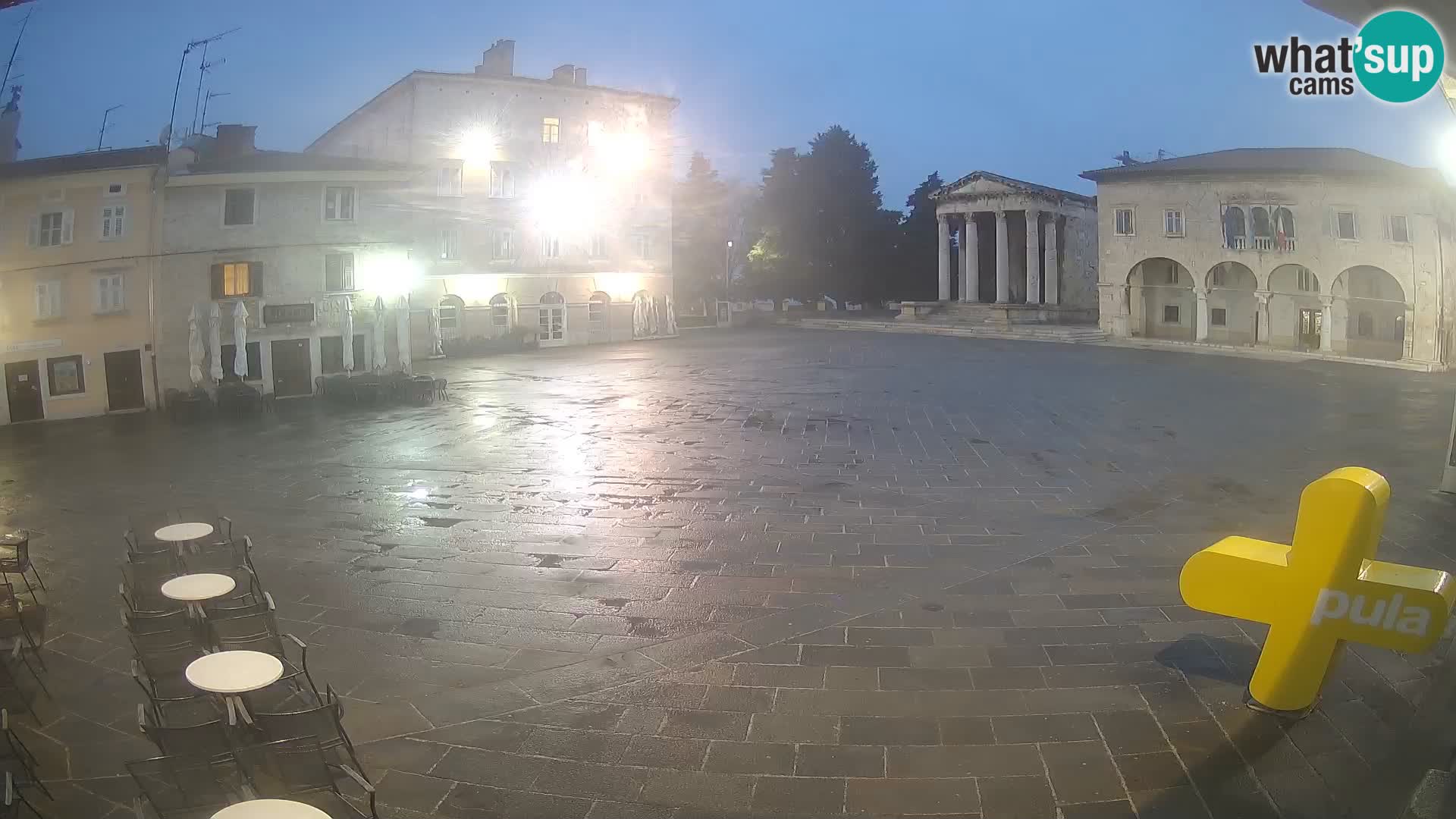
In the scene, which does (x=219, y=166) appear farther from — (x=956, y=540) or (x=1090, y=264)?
(x=1090, y=264)

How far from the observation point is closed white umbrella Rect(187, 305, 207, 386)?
11.9 metres

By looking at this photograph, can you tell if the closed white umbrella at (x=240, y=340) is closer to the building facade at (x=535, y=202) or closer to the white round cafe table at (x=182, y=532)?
the white round cafe table at (x=182, y=532)

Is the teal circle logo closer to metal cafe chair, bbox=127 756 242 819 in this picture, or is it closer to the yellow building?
metal cafe chair, bbox=127 756 242 819

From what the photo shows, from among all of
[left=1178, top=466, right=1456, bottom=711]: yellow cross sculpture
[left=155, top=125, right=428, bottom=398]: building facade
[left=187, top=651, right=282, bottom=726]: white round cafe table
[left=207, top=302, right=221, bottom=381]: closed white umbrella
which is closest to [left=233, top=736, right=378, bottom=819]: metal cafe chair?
[left=187, top=651, right=282, bottom=726]: white round cafe table

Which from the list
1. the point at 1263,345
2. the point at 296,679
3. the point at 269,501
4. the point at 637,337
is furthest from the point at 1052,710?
the point at 637,337

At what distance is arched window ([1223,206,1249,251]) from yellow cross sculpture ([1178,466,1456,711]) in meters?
29.2

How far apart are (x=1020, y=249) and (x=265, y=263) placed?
134ft

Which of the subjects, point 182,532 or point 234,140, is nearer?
point 182,532

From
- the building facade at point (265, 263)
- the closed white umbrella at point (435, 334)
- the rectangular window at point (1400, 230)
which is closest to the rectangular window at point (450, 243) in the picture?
the closed white umbrella at point (435, 334)

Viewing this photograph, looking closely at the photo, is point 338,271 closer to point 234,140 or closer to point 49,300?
point 234,140

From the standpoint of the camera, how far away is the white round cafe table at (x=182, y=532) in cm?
696

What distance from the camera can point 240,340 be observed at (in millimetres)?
13117

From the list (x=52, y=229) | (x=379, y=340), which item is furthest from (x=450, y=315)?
(x=52, y=229)

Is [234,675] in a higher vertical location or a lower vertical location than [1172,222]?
lower
